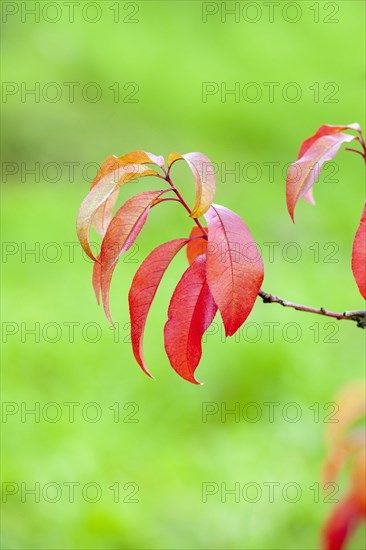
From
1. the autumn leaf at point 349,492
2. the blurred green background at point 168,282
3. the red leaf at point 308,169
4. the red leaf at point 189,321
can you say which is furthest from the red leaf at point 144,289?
the blurred green background at point 168,282

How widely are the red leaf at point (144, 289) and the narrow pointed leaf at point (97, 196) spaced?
7 centimetres

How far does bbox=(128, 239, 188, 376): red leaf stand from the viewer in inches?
36.0

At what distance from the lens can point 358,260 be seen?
2.89 feet

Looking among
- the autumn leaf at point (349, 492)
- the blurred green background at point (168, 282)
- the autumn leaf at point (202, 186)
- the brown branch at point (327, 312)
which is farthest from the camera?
the blurred green background at point (168, 282)

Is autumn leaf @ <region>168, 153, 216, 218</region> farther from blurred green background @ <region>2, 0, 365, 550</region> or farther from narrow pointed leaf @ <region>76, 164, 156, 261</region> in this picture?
blurred green background @ <region>2, 0, 365, 550</region>

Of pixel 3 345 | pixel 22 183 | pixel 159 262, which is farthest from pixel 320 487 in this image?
pixel 22 183

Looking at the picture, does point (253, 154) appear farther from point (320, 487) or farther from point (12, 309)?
point (320, 487)

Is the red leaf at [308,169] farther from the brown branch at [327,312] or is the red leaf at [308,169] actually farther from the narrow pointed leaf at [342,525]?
the narrow pointed leaf at [342,525]

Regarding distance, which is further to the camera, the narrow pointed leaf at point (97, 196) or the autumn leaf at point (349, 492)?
the autumn leaf at point (349, 492)

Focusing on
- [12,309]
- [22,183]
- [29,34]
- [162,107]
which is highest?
[29,34]

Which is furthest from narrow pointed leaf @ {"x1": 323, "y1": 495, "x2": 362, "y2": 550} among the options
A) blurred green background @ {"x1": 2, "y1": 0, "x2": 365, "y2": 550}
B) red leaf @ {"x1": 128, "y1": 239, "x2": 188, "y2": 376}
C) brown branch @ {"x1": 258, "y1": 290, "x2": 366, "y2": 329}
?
blurred green background @ {"x1": 2, "y1": 0, "x2": 365, "y2": 550}

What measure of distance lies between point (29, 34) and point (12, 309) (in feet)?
10.0

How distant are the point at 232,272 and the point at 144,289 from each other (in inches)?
4.6

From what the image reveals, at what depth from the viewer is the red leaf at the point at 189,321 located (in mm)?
932
